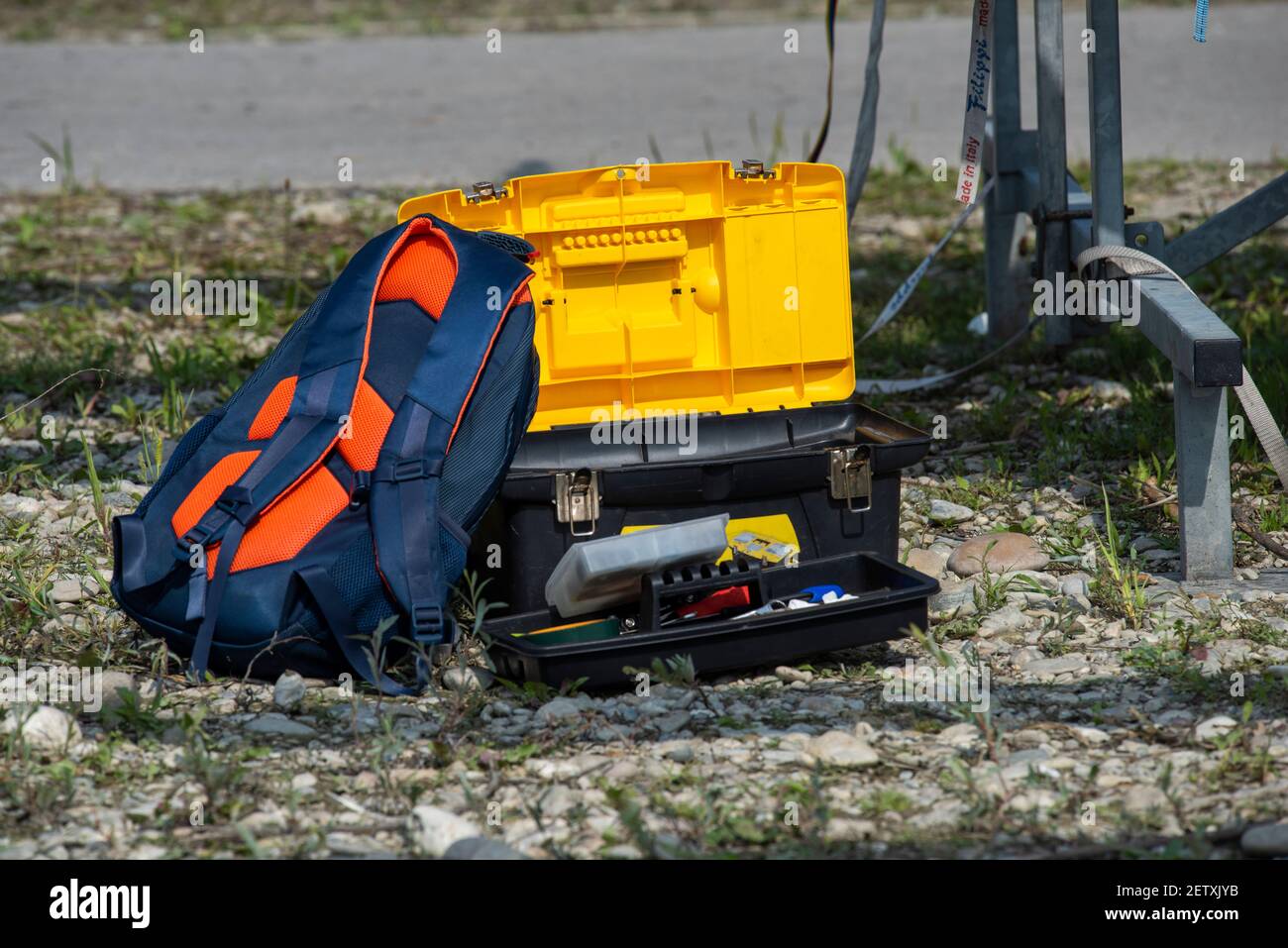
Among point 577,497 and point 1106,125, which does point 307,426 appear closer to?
point 577,497

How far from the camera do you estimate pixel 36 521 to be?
3.55m

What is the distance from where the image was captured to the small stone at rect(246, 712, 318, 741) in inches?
99.8

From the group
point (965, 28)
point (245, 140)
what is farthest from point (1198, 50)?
point (245, 140)

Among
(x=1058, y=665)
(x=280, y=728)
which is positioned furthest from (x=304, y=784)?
(x=1058, y=665)

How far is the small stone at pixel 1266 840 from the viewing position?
6.69ft

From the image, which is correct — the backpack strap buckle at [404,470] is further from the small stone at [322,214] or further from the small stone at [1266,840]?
the small stone at [322,214]

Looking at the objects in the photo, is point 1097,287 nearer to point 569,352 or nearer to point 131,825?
point 569,352

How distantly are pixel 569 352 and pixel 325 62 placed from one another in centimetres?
644

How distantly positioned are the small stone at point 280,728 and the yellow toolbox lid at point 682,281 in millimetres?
927

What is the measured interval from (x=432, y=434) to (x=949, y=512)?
143cm

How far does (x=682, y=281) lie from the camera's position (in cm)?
332

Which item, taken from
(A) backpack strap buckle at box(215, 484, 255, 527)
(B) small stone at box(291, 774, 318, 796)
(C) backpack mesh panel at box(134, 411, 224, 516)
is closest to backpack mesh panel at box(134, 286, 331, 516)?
(C) backpack mesh panel at box(134, 411, 224, 516)

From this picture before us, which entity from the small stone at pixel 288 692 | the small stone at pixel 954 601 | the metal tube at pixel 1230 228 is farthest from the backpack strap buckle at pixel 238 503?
the metal tube at pixel 1230 228
